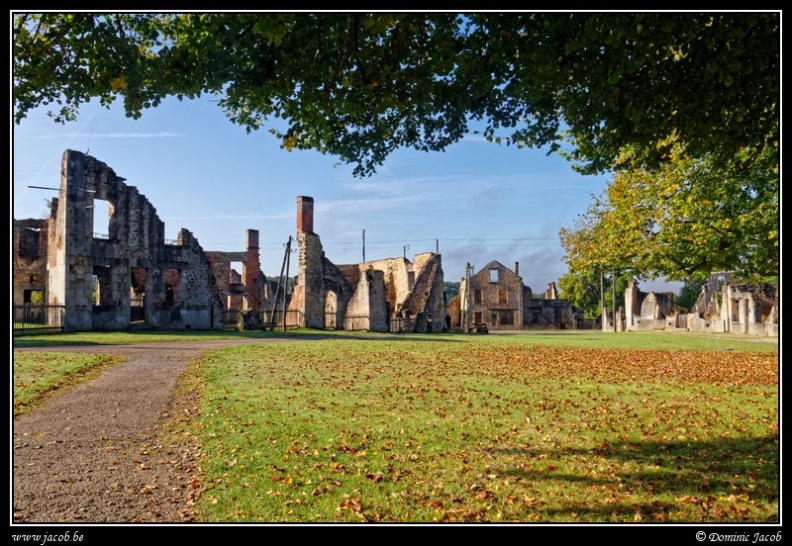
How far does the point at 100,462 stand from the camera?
6309 millimetres

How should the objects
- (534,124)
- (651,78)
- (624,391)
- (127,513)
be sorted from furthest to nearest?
1. (624,391)
2. (534,124)
3. (651,78)
4. (127,513)

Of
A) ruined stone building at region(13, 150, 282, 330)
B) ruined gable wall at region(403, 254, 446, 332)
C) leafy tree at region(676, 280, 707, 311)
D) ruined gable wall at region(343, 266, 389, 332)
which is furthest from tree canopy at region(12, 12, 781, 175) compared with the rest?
leafy tree at region(676, 280, 707, 311)

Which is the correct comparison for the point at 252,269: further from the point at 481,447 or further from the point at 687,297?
the point at 687,297

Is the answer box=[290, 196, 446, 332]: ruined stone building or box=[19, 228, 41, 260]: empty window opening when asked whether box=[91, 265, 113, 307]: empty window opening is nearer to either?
box=[19, 228, 41, 260]: empty window opening

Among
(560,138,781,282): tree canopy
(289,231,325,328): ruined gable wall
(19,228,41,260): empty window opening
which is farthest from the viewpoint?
(289,231,325,328): ruined gable wall

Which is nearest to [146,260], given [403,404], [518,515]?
[403,404]

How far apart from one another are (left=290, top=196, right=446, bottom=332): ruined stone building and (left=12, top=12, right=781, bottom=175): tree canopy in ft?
117

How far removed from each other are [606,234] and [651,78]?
50.5ft

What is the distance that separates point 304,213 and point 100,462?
3966cm

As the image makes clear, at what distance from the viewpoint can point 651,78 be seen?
23.9 feet

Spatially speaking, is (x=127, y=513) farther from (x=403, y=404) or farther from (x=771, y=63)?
(x=771, y=63)

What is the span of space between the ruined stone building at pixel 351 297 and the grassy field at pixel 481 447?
29705 millimetres

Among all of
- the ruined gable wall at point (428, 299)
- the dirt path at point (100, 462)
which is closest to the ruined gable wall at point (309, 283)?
the ruined gable wall at point (428, 299)

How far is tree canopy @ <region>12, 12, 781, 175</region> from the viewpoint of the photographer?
20.2ft
